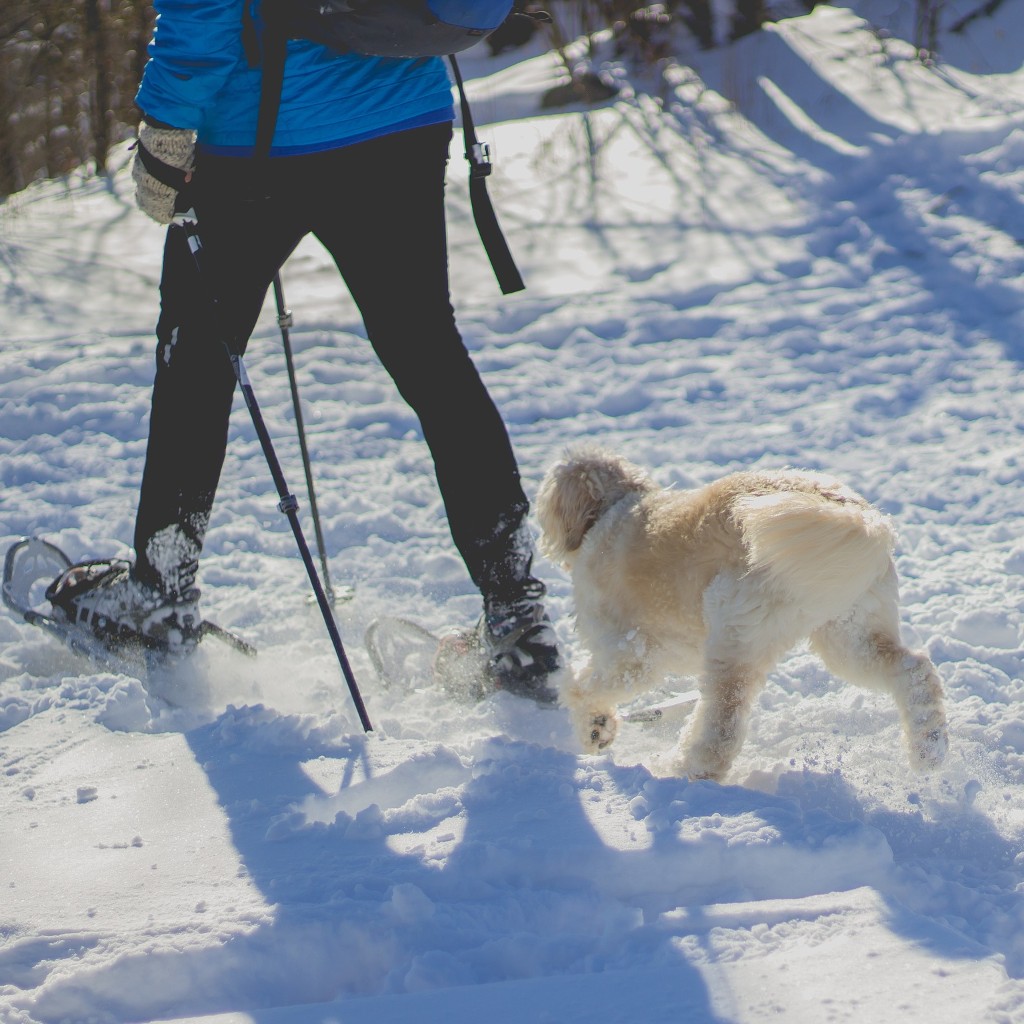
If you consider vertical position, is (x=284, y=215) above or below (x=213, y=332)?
above

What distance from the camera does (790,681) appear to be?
11.2ft

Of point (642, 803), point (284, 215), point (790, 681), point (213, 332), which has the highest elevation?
point (284, 215)

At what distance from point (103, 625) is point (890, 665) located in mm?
2161

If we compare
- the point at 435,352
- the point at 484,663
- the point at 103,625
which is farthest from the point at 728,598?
the point at 103,625

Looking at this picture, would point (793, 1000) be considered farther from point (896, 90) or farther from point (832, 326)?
point (896, 90)

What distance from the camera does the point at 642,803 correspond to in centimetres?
240

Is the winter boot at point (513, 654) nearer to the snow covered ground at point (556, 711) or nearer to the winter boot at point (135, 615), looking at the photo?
the snow covered ground at point (556, 711)

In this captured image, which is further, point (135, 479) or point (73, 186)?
point (73, 186)

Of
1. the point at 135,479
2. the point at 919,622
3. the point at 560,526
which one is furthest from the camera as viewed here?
the point at 135,479

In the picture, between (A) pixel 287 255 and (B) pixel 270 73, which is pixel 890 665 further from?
(B) pixel 270 73

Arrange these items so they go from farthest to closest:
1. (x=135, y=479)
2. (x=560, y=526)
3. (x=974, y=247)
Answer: (x=974, y=247), (x=135, y=479), (x=560, y=526)

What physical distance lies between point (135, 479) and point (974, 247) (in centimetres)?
503

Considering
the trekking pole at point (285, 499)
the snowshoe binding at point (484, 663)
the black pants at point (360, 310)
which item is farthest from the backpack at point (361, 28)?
the snowshoe binding at point (484, 663)

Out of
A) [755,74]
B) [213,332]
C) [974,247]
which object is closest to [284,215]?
[213,332]
